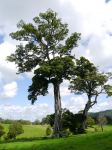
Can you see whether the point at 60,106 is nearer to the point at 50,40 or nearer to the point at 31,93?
the point at 31,93

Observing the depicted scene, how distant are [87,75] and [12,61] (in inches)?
505

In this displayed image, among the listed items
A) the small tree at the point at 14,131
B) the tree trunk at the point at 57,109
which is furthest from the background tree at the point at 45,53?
the small tree at the point at 14,131

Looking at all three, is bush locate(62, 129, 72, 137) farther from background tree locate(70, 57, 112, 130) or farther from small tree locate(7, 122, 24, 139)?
small tree locate(7, 122, 24, 139)

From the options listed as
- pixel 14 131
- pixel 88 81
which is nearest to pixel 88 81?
pixel 88 81

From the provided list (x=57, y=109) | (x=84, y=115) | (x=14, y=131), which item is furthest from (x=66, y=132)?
(x=14, y=131)

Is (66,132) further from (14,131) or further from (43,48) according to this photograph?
(14,131)

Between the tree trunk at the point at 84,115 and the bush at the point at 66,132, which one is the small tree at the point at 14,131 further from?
the bush at the point at 66,132

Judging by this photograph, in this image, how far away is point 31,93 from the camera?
210ft

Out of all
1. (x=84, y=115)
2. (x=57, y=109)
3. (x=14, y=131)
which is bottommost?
(x=84, y=115)

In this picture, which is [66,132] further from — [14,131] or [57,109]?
[14,131]

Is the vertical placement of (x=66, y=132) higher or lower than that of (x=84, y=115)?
lower

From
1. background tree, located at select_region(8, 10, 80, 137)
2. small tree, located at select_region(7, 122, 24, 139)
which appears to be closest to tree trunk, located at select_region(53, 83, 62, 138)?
background tree, located at select_region(8, 10, 80, 137)

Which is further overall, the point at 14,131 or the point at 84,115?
the point at 14,131

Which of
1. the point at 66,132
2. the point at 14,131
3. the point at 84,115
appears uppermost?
the point at 14,131
